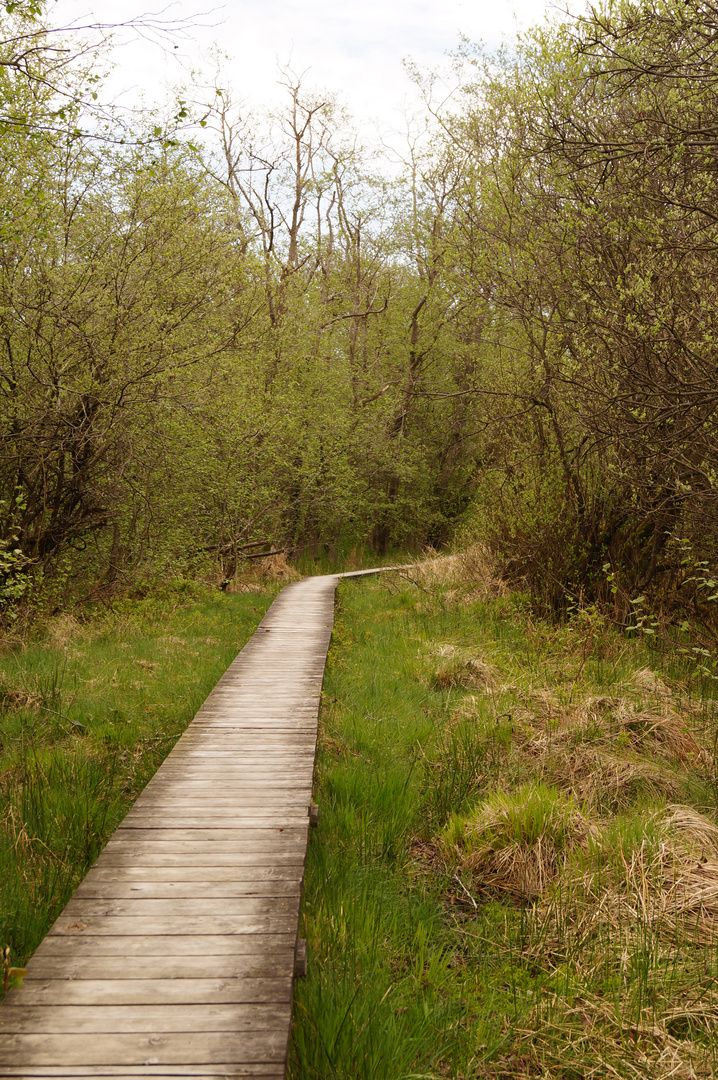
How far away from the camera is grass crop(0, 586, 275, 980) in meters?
3.76

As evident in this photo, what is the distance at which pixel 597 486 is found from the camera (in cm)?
939

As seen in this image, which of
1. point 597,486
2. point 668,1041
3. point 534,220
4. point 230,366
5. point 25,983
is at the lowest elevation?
point 668,1041

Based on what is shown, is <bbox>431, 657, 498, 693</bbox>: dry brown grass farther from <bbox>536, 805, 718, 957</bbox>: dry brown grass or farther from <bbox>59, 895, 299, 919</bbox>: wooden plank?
<bbox>59, 895, 299, 919</bbox>: wooden plank

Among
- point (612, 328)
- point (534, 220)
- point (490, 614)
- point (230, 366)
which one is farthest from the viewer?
point (230, 366)

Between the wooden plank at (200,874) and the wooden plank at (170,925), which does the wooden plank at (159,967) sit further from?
the wooden plank at (200,874)

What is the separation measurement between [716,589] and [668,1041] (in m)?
5.57

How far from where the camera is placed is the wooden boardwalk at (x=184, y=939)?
2.32 m

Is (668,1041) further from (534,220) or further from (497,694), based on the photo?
(534,220)

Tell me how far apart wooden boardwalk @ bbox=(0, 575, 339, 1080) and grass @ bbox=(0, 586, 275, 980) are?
0.35 metres

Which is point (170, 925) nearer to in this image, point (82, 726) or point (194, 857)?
point (194, 857)

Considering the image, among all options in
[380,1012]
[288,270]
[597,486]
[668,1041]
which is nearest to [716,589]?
[597,486]

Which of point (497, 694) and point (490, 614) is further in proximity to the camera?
point (490, 614)

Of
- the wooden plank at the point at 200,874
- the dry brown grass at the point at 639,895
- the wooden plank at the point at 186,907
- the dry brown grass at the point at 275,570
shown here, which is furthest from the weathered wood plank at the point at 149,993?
the dry brown grass at the point at 275,570

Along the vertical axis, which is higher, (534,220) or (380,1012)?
(534,220)
